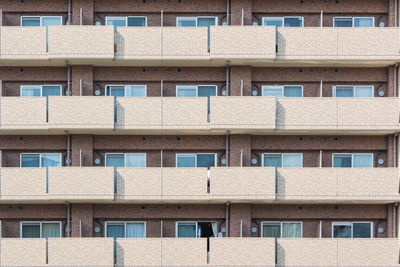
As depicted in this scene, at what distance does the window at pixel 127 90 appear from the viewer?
19609mm

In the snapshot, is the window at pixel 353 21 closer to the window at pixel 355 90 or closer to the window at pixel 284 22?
the window at pixel 284 22

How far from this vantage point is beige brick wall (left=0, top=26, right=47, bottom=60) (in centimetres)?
1845

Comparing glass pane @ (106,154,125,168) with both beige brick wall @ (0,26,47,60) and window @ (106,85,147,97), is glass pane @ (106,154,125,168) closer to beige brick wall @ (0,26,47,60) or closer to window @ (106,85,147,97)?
window @ (106,85,147,97)

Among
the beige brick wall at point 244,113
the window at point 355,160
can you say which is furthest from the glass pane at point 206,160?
the window at point 355,160

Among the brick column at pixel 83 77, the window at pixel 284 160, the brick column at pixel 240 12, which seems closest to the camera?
the brick column at pixel 83 77

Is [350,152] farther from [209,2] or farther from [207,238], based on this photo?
[209,2]

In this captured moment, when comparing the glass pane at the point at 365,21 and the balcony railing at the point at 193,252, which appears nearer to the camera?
the balcony railing at the point at 193,252

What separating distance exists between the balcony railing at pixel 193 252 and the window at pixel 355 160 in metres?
3.17

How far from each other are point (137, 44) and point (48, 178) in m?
6.03

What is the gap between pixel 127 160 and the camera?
19469 millimetres

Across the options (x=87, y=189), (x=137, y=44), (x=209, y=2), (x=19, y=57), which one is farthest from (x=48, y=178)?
(x=209, y=2)

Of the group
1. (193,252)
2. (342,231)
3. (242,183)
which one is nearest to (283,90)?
(242,183)

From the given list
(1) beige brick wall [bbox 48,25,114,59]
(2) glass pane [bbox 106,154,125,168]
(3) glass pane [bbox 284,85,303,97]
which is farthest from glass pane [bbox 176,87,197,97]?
(3) glass pane [bbox 284,85,303,97]

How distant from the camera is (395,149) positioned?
747 inches
